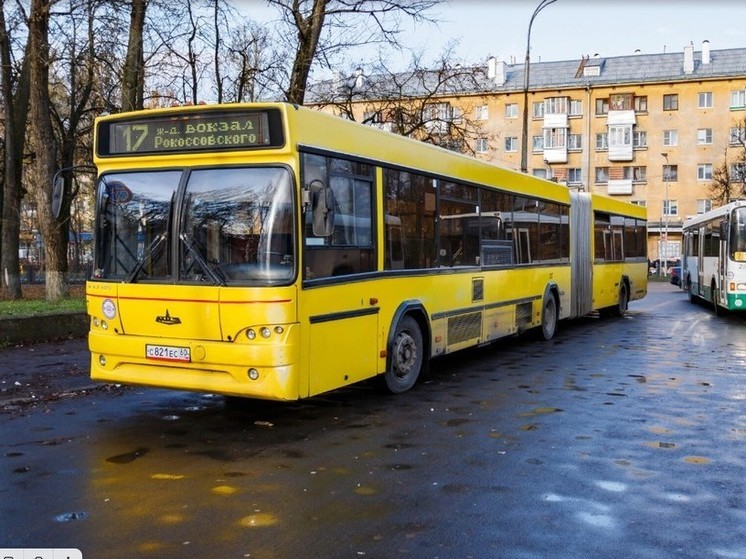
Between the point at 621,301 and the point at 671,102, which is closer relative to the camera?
the point at 621,301

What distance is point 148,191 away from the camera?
7.93 metres

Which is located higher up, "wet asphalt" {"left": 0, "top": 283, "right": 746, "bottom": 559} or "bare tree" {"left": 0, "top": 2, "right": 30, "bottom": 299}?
"bare tree" {"left": 0, "top": 2, "right": 30, "bottom": 299}

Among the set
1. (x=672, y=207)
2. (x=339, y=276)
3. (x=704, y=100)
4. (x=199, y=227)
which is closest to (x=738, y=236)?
(x=339, y=276)

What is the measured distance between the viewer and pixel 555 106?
71000 mm

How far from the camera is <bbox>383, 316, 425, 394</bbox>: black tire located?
31.3ft

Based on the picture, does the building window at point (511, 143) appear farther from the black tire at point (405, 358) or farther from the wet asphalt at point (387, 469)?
the black tire at point (405, 358)

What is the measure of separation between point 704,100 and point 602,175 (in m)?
10.2

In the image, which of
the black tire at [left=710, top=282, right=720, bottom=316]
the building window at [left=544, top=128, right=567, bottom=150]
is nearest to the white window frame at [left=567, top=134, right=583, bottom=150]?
the building window at [left=544, top=128, right=567, bottom=150]

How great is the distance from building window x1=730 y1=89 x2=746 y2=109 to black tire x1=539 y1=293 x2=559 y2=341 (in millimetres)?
58133

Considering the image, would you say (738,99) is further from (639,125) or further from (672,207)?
(672,207)

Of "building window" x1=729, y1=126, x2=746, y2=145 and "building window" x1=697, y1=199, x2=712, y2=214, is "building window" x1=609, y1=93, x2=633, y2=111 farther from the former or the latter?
"building window" x1=697, y1=199, x2=712, y2=214

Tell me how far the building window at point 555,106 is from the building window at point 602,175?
597 cm

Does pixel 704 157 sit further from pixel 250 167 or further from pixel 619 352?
pixel 250 167

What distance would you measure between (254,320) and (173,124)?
86.5 inches
